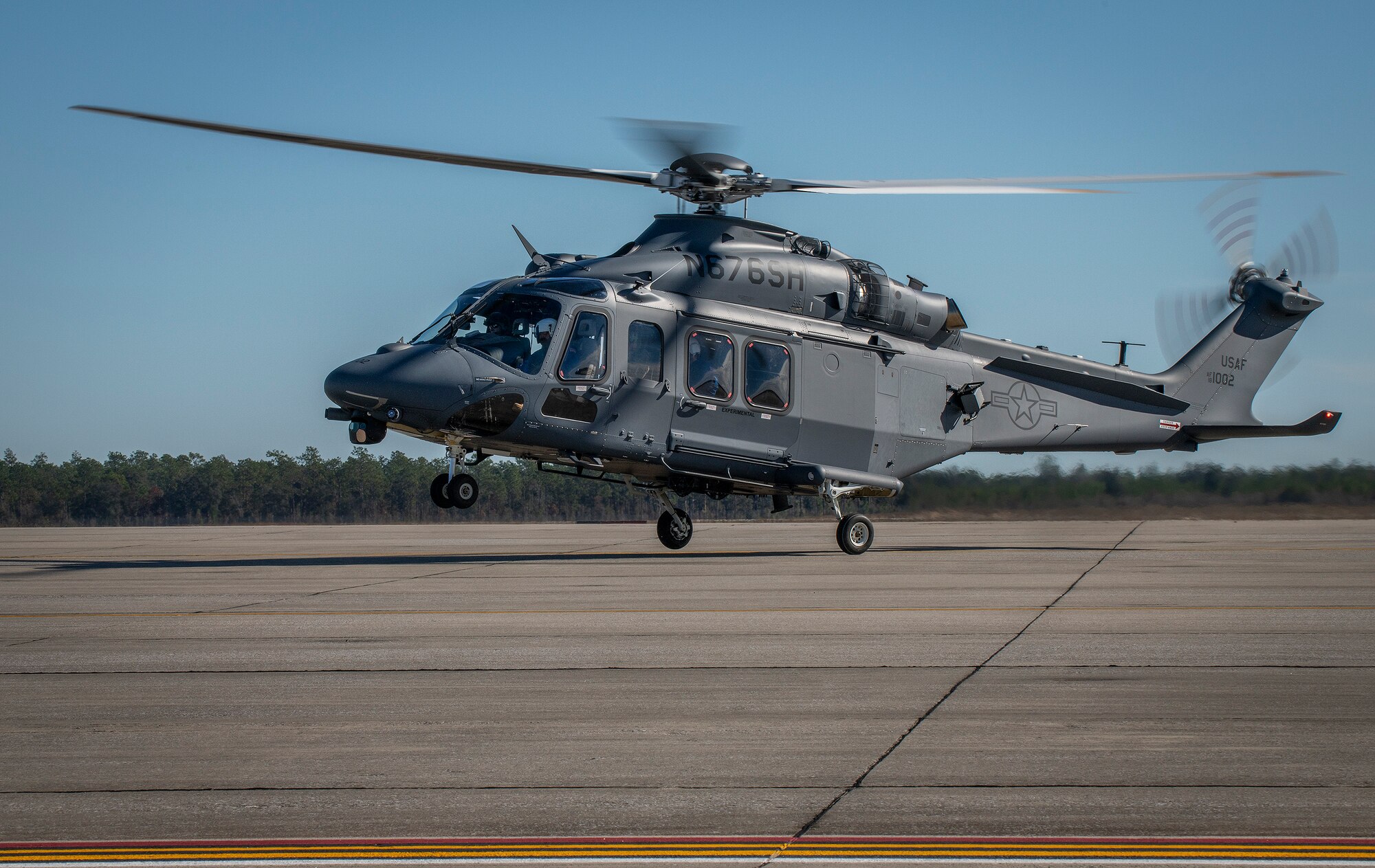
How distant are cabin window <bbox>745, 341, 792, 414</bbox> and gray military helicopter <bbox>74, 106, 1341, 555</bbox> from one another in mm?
27

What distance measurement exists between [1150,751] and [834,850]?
207 cm

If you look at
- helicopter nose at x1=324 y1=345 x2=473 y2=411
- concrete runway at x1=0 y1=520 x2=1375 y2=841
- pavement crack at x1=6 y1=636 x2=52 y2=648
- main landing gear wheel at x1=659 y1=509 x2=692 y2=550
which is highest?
helicopter nose at x1=324 y1=345 x2=473 y2=411

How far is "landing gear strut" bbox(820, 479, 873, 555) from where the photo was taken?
18906 millimetres

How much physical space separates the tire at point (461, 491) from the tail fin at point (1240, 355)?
13315mm

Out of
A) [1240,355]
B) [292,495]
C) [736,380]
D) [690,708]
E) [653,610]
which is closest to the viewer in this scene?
[690,708]

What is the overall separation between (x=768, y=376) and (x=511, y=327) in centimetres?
406

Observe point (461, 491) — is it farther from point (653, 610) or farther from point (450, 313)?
point (653, 610)

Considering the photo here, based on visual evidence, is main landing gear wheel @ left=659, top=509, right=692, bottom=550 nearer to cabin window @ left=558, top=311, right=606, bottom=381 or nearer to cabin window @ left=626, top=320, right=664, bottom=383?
cabin window @ left=626, top=320, right=664, bottom=383

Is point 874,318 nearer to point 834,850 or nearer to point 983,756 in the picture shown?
point 983,756

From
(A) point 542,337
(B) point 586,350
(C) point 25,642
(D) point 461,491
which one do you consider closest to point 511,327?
(A) point 542,337

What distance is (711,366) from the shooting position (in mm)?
17828

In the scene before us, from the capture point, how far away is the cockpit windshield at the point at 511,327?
16.2 m

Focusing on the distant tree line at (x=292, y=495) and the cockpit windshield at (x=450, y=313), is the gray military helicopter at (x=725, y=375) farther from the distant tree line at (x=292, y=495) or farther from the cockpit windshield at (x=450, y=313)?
the distant tree line at (x=292, y=495)

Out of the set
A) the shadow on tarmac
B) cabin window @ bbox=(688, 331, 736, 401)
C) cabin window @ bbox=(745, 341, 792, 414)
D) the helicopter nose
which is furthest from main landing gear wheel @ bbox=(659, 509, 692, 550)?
the helicopter nose
